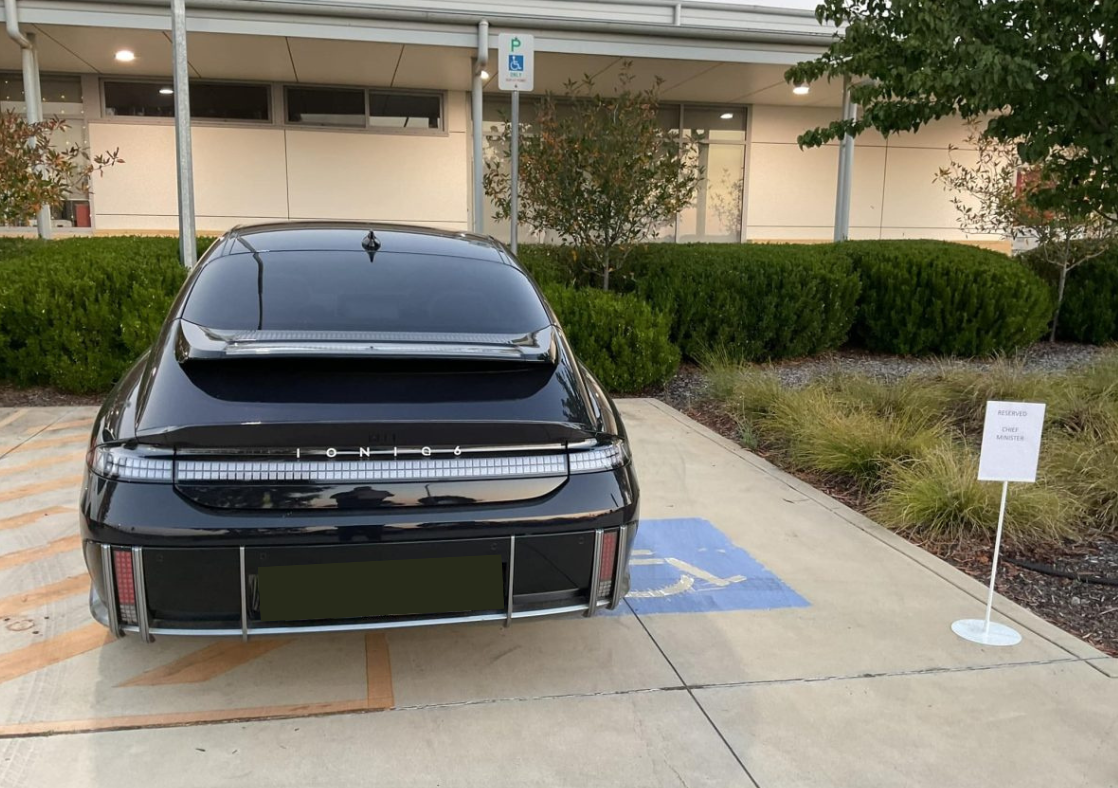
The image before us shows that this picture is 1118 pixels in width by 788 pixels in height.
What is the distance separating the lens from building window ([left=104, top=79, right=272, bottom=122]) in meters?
13.6

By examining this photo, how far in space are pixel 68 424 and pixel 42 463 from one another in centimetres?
109

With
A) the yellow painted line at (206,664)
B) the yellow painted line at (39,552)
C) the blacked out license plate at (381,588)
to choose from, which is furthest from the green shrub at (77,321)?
the blacked out license plate at (381,588)

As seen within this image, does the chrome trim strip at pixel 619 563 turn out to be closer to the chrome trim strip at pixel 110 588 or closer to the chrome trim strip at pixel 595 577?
the chrome trim strip at pixel 595 577

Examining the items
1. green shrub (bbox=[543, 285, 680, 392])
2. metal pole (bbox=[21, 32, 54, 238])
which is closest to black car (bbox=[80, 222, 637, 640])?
green shrub (bbox=[543, 285, 680, 392])

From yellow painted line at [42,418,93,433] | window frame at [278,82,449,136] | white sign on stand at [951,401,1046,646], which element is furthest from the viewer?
window frame at [278,82,449,136]

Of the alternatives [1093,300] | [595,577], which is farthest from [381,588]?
[1093,300]

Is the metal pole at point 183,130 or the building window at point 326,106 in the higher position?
the building window at point 326,106

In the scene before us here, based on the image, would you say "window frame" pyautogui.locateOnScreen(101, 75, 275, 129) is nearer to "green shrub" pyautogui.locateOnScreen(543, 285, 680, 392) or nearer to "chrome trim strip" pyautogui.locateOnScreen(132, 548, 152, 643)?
"green shrub" pyautogui.locateOnScreen(543, 285, 680, 392)

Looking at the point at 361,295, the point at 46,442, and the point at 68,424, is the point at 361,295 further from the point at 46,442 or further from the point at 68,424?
the point at 68,424

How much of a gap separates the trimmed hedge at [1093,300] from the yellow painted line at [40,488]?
11.3m

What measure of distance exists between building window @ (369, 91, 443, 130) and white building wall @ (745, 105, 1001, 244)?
5.90 metres

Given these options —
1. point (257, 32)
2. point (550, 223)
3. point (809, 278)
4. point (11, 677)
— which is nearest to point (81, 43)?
point (257, 32)

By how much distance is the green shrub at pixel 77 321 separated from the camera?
6934 mm

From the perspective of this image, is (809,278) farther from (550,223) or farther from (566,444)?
(566,444)
